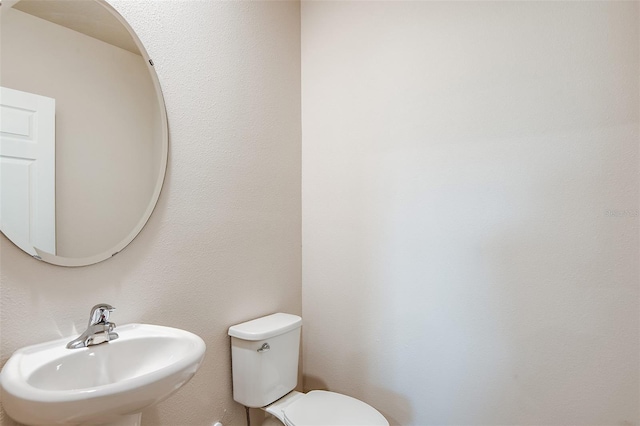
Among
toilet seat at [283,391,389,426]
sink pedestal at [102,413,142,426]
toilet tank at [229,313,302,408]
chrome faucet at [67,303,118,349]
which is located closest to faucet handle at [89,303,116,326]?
chrome faucet at [67,303,118,349]

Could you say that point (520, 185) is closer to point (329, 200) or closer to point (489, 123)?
point (489, 123)

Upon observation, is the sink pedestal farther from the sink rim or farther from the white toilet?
the white toilet

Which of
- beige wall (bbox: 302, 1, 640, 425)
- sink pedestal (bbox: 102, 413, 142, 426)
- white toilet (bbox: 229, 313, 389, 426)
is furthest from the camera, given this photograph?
white toilet (bbox: 229, 313, 389, 426)

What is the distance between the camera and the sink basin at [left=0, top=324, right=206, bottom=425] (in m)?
0.75

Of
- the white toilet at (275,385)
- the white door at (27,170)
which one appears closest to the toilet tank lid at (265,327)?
Answer: the white toilet at (275,385)

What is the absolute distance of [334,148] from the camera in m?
1.86

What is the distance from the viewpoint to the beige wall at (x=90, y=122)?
102 centimetres

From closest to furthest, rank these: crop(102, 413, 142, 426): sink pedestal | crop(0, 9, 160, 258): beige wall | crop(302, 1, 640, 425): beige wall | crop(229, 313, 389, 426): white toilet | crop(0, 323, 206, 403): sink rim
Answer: crop(0, 323, 206, 403): sink rim
crop(102, 413, 142, 426): sink pedestal
crop(0, 9, 160, 258): beige wall
crop(302, 1, 640, 425): beige wall
crop(229, 313, 389, 426): white toilet

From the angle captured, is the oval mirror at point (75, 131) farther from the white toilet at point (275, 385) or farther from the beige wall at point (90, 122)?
the white toilet at point (275, 385)

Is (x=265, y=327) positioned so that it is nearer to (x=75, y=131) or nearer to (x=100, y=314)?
(x=100, y=314)

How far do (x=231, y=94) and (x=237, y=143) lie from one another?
212 millimetres

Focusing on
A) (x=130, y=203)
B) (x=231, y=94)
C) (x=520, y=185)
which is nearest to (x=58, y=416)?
(x=130, y=203)

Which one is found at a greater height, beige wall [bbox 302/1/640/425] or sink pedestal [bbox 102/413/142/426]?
beige wall [bbox 302/1/640/425]

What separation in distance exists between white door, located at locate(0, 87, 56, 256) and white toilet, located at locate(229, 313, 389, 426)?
79cm
